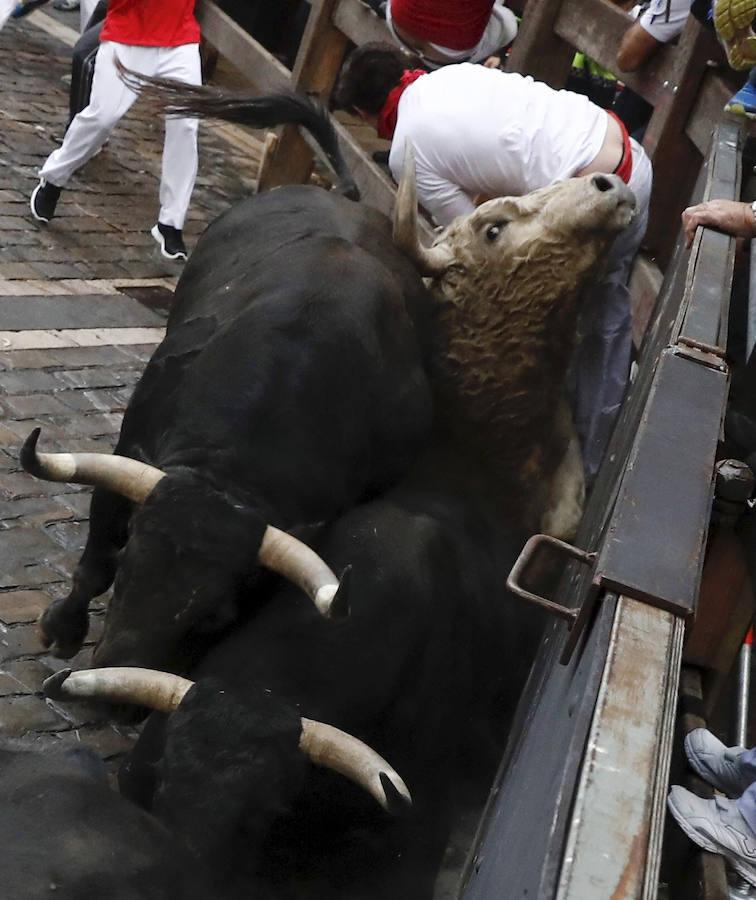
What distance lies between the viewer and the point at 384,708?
3148mm

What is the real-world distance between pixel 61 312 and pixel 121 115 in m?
1.77

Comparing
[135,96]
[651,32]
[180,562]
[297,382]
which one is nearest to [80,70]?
[135,96]

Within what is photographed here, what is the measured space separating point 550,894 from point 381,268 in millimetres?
2745

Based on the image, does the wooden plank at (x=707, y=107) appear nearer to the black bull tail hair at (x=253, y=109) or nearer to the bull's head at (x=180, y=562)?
the black bull tail hair at (x=253, y=109)

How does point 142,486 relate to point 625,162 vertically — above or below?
below

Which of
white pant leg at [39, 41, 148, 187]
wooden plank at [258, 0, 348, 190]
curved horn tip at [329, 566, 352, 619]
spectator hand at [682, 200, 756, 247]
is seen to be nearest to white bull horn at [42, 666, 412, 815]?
curved horn tip at [329, 566, 352, 619]

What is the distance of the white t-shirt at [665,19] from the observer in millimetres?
5617

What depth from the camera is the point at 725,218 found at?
3592 millimetres

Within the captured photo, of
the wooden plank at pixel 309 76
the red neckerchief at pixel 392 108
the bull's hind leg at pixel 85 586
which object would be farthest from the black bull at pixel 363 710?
the wooden plank at pixel 309 76

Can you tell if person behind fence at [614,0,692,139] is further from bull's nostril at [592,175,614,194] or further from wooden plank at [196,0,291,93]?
wooden plank at [196,0,291,93]

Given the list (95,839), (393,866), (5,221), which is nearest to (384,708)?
(393,866)

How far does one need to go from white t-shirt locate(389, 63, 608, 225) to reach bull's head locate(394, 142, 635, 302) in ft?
1.10

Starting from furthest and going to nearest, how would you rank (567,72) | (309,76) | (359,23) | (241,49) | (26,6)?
(26,6)
(241,49)
(309,76)
(359,23)
(567,72)

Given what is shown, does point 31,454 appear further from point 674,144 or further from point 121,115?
point 121,115
